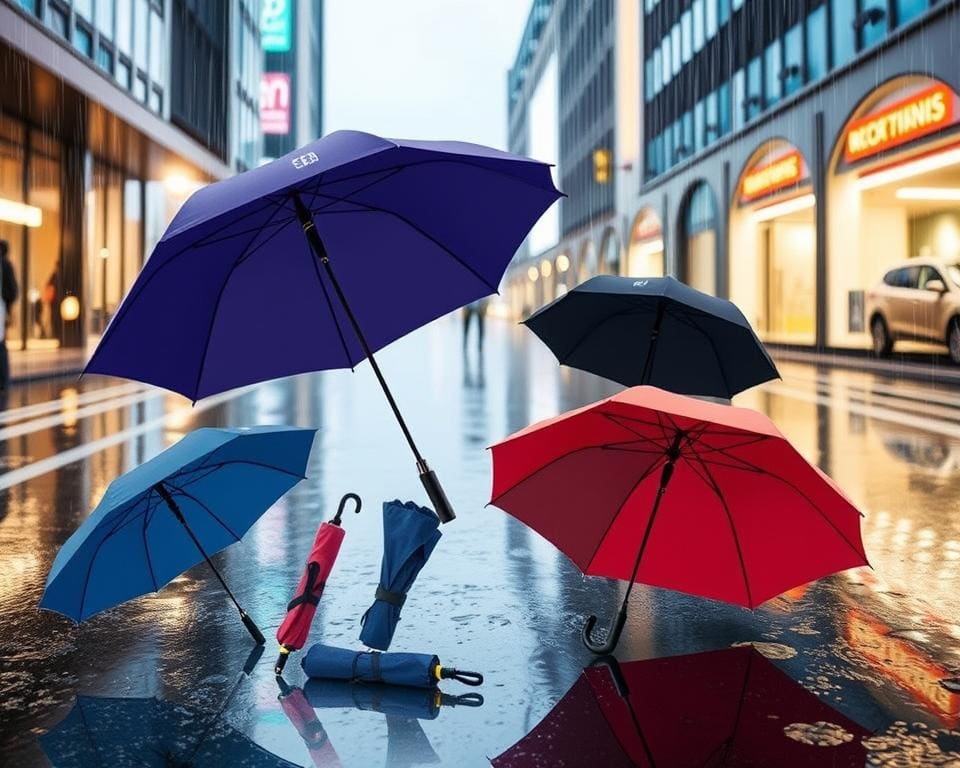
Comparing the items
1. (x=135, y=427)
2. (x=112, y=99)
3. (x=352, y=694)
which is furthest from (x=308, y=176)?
(x=112, y=99)

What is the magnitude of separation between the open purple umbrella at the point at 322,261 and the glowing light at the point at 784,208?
81.7 ft

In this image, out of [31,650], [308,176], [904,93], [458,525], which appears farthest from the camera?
[904,93]

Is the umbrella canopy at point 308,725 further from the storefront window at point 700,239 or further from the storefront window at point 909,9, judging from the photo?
the storefront window at point 700,239

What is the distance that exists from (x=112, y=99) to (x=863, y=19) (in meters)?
16.3

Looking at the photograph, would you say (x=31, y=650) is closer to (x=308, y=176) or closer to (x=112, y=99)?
(x=308, y=176)

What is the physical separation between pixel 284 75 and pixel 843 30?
57886mm

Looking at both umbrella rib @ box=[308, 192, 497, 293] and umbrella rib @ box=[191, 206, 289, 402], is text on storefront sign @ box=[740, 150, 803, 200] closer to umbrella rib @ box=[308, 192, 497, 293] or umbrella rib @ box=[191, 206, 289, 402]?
umbrella rib @ box=[308, 192, 497, 293]

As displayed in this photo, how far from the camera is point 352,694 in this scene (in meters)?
3.70

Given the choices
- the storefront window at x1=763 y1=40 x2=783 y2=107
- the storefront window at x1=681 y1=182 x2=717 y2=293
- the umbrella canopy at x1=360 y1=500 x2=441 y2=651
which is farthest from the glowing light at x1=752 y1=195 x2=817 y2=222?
the umbrella canopy at x1=360 y1=500 x2=441 y2=651

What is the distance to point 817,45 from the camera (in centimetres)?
2758

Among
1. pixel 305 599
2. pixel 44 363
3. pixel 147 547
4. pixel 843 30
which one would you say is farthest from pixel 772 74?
pixel 305 599

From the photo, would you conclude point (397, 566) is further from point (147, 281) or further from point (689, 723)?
point (147, 281)

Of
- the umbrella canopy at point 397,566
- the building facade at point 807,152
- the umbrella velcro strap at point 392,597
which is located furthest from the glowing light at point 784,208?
the umbrella velcro strap at point 392,597

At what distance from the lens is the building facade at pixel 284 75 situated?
76750mm
